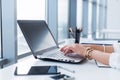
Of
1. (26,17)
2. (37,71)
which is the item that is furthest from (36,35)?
(26,17)

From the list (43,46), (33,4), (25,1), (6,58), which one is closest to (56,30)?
(33,4)

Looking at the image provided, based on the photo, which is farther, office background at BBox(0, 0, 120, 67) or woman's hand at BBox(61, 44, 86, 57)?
office background at BBox(0, 0, 120, 67)

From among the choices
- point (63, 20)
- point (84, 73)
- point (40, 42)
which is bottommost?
point (84, 73)

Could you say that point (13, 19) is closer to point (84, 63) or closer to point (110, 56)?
point (84, 63)

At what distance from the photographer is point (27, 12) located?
217 cm

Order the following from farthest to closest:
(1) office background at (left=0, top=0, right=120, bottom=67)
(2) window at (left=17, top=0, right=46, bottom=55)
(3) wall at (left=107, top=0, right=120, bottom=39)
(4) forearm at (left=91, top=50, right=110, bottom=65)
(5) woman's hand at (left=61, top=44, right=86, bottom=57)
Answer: (3) wall at (left=107, top=0, right=120, bottom=39) < (2) window at (left=17, top=0, right=46, bottom=55) < (1) office background at (left=0, top=0, right=120, bottom=67) < (5) woman's hand at (left=61, top=44, right=86, bottom=57) < (4) forearm at (left=91, top=50, right=110, bottom=65)

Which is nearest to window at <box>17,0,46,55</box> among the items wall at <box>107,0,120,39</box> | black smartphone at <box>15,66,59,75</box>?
black smartphone at <box>15,66,59,75</box>

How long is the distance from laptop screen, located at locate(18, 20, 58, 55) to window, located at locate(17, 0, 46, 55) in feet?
0.81

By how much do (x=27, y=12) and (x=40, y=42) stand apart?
792 millimetres

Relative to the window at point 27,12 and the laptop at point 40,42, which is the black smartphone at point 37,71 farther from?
the window at point 27,12

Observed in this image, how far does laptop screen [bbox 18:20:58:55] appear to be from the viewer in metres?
1.32

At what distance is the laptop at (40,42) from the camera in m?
1.31

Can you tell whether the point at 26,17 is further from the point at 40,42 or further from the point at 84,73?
the point at 84,73

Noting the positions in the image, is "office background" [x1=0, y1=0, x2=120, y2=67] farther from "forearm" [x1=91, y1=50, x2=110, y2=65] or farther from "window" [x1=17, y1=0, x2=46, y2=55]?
"forearm" [x1=91, y1=50, x2=110, y2=65]
